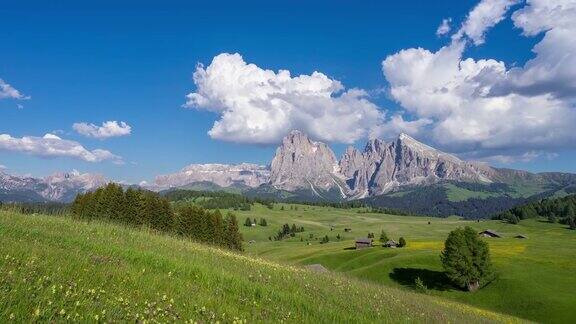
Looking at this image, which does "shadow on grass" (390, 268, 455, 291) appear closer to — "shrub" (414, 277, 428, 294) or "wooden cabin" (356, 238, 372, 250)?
"shrub" (414, 277, 428, 294)

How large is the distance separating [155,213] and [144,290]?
78.4 meters

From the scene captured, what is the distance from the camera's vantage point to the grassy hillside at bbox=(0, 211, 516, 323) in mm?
7887

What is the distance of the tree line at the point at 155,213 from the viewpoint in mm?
74938

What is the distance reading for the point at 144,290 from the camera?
10.0 m

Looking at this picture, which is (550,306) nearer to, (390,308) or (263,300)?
(390,308)

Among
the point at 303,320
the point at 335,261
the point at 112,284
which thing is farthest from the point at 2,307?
the point at 335,261

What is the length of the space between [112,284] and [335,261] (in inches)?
4890

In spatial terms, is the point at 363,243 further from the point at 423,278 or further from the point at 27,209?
the point at 27,209

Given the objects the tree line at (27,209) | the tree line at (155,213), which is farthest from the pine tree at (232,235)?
the tree line at (27,209)

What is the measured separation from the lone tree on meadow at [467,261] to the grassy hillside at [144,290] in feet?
254

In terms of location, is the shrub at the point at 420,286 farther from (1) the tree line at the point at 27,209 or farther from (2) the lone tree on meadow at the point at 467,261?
(1) the tree line at the point at 27,209

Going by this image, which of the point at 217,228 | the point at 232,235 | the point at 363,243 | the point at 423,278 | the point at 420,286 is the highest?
the point at 217,228

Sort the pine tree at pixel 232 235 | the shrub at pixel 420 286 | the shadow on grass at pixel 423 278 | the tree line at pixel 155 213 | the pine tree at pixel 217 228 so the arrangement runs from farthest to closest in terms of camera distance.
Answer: the pine tree at pixel 232 235 → the shadow on grass at pixel 423 278 → the pine tree at pixel 217 228 → the tree line at pixel 155 213 → the shrub at pixel 420 286

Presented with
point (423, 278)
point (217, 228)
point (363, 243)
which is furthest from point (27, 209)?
point (363, 243)
